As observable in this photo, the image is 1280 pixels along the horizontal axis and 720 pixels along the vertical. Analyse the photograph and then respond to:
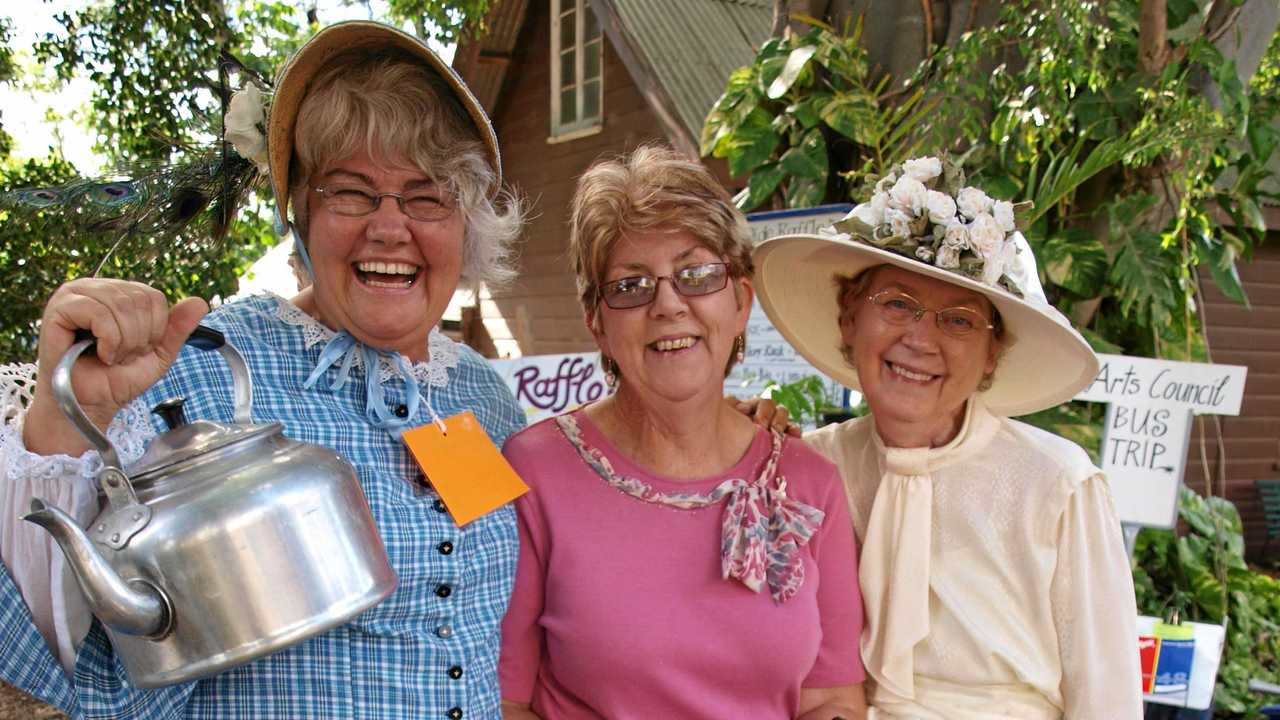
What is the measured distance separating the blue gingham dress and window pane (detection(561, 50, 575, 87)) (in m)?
8.01

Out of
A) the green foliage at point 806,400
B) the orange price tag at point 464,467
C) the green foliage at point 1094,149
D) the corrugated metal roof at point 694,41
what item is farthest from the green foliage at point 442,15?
the orange price tag at point 464,467

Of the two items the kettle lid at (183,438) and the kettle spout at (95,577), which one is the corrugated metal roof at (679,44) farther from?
the kettle spout at (95,577)

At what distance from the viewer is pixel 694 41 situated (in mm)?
8023

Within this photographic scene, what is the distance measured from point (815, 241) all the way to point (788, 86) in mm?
2359

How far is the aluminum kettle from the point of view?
1.29 meters

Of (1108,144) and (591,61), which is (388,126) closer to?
(1108,144)

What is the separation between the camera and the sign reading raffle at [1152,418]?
333 cm

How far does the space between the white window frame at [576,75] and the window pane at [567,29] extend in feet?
0.13

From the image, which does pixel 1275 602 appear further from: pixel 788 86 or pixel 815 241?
pixel 815 241

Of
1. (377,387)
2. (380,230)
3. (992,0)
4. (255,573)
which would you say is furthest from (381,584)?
(992,0)

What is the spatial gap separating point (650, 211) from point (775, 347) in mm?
2317

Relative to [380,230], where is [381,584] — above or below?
below

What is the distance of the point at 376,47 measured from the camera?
1885 mm

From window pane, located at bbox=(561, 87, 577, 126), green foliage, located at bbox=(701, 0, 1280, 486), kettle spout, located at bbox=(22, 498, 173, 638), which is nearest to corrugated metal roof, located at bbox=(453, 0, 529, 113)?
window pane, located at bbox=(561, 87, 577, 126)
